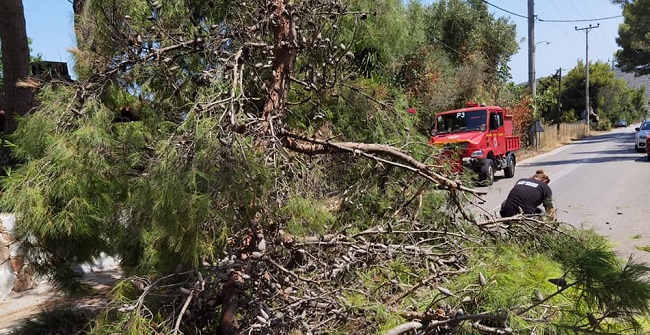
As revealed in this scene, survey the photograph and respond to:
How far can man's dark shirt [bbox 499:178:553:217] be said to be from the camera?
21.3ft

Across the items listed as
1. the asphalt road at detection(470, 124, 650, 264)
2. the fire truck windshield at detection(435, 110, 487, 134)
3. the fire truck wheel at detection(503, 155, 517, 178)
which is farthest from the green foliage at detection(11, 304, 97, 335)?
the fire truck wheel at detection(503, 155, 517, 178)

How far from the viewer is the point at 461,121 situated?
54.0 feet

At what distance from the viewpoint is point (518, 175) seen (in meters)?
18.7

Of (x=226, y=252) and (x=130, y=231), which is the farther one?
(x=130, y=231)

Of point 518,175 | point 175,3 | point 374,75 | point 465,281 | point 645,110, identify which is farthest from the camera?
point 645,110

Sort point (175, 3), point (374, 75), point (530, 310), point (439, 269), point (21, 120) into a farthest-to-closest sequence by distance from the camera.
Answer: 1. point (374, 75)
2. point (175, 3)
3. point (21, 120)
4. point (439, 269)
5. point (530, 310)

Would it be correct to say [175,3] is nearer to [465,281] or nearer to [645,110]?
[465,281]

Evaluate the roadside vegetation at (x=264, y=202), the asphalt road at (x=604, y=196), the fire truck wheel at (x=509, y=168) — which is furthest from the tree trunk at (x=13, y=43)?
the fire truck wheel at (x=509, y=168)

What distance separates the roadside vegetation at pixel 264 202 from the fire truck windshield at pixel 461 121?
1147cm

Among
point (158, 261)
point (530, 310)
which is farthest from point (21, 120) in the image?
point (530, 310)

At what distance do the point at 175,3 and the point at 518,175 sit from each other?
53.9ft

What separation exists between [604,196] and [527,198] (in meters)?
7.13

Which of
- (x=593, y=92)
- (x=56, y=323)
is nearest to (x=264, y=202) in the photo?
(x=56, y=323)

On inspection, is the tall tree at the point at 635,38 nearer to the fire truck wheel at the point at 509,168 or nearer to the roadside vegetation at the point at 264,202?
the fire truck wheel at the point at 509,168
